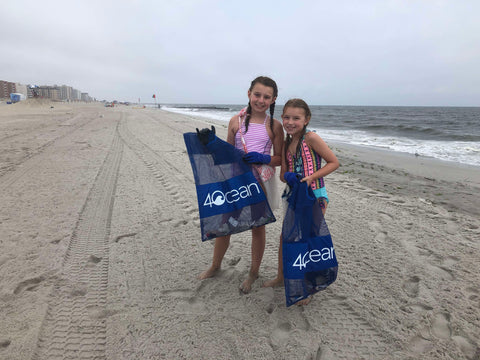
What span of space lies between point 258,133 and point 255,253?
113cm

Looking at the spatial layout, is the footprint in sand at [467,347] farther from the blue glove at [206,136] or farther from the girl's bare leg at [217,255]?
the blue glove at [206,136]

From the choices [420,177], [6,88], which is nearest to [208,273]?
[420,177]

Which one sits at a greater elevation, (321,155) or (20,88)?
(20,88)

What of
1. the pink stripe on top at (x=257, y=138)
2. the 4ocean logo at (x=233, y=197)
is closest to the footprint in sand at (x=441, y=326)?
the 4ocean logo at (x=233, y=197)

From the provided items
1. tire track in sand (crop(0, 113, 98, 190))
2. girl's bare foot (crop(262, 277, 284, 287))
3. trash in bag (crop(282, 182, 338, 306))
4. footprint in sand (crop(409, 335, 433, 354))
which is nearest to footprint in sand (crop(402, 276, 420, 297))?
footprint in sand (crop(409, 335, 433, 354))

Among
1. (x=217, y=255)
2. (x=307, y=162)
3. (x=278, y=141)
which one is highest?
(x=278, y=141)

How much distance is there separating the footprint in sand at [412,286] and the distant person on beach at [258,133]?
1.41 meters

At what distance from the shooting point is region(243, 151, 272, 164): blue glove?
7.05ft

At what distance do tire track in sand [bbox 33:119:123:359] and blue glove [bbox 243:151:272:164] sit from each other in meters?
1.69

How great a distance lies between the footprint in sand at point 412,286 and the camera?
2.42 m

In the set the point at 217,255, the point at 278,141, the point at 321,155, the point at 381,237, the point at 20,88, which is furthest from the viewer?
the point at 20,88

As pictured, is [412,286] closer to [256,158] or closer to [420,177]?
[256,158]

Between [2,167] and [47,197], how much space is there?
2.56 meters

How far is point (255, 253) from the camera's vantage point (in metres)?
2.50
